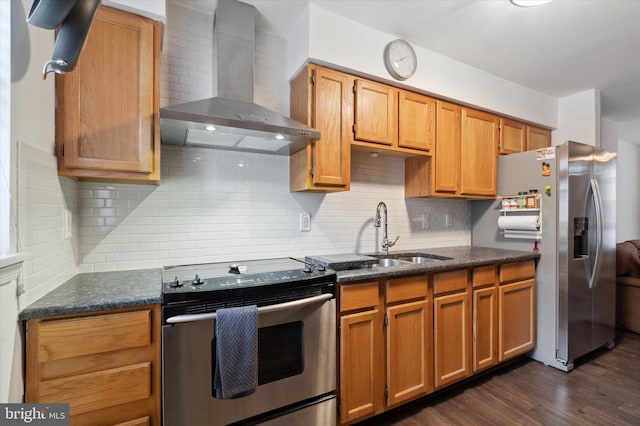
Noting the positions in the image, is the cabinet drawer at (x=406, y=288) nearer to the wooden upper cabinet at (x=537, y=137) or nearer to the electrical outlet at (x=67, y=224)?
the electrical outlet at (x=67, y=224)

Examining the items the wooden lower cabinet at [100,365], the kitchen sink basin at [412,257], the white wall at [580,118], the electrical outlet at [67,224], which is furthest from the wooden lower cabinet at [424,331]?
the white wall at [580,118]

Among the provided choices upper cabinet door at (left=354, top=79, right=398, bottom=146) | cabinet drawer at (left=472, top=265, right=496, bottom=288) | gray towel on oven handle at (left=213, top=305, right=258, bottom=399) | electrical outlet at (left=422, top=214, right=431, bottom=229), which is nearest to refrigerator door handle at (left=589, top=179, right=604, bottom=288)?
cabinet drawer at (left=472, top=265, right=496, bottom=288)

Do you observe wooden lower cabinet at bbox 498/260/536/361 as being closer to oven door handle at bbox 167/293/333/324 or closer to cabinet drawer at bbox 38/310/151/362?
oven door handle at bbox 167/293/333/324

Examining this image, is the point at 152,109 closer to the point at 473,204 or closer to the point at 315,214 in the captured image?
the point at 315,214

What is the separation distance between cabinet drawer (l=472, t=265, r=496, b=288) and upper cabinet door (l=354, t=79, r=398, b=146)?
1.13 meters

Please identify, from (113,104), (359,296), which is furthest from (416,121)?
(113,104)

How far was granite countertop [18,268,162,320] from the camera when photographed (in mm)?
1106

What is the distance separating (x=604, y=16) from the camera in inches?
79.5

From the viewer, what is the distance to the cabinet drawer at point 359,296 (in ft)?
5.54

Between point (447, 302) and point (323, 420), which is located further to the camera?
point (447, 302)

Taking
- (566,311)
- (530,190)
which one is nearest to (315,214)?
(530,190)

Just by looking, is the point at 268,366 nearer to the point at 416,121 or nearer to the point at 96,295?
the point at 96,295

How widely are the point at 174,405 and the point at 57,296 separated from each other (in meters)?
0.66

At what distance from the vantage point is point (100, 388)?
1164 mm
